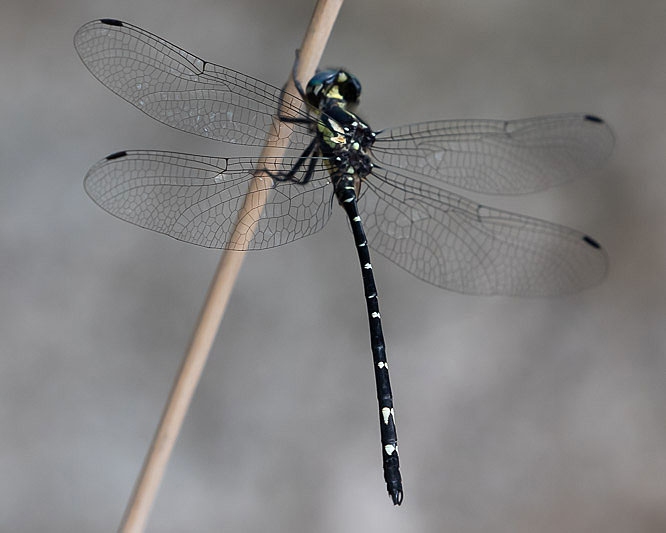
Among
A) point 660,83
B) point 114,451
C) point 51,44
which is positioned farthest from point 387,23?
point 114,451

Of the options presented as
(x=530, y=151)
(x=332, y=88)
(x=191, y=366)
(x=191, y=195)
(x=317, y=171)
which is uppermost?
(x=530, y=151)

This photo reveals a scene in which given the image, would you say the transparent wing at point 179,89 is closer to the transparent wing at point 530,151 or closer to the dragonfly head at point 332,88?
the dragonfly head at point 332,88

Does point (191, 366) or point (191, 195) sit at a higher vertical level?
point (191, 195)

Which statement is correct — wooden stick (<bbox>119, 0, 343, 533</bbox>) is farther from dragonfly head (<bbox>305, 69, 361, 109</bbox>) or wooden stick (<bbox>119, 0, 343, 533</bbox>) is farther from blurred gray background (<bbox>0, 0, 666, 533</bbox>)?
blurred gray background (<bbox>0, 0, 666, 533</bbox>)

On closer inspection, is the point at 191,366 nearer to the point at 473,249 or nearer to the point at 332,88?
the point at 332,88

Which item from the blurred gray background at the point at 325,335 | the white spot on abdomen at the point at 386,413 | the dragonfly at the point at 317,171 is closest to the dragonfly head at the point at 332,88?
the dragonfly at the point at 317,171

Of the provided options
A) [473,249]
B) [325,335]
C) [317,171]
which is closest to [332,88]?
[317,171]
